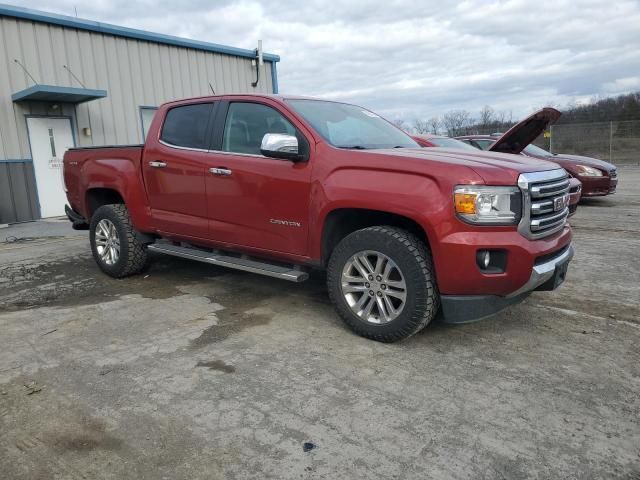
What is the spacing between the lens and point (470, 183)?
3.29 m

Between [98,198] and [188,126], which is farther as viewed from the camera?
[98,198]

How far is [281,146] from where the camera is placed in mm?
3902

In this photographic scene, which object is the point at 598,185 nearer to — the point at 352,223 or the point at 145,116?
the point at 352,223

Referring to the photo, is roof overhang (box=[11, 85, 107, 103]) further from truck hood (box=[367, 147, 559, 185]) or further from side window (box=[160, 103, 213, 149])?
truck hood (box=[367, 147, 559, 185])

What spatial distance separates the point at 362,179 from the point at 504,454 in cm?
200

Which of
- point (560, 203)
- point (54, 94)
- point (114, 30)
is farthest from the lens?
point (114, 30)

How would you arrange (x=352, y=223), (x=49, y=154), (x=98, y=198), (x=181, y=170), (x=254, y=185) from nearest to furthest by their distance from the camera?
1. (x=352, y=223)
2. (x=254, y=185)
3. (x=181, y=170)
4. (x=98, y=198)
5. (x=49, y=154)

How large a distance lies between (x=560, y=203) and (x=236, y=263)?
8.77 ft

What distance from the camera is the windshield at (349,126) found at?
4.21m

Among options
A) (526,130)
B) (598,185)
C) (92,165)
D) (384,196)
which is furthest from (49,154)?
(598,185)

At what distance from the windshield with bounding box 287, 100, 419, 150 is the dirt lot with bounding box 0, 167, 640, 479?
1500 mm

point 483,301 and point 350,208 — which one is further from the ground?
point 350,208

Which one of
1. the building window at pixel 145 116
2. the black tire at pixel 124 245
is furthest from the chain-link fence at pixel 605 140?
the black tire at pixel 124 245

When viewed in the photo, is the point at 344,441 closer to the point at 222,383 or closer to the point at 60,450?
the point at 222,383
